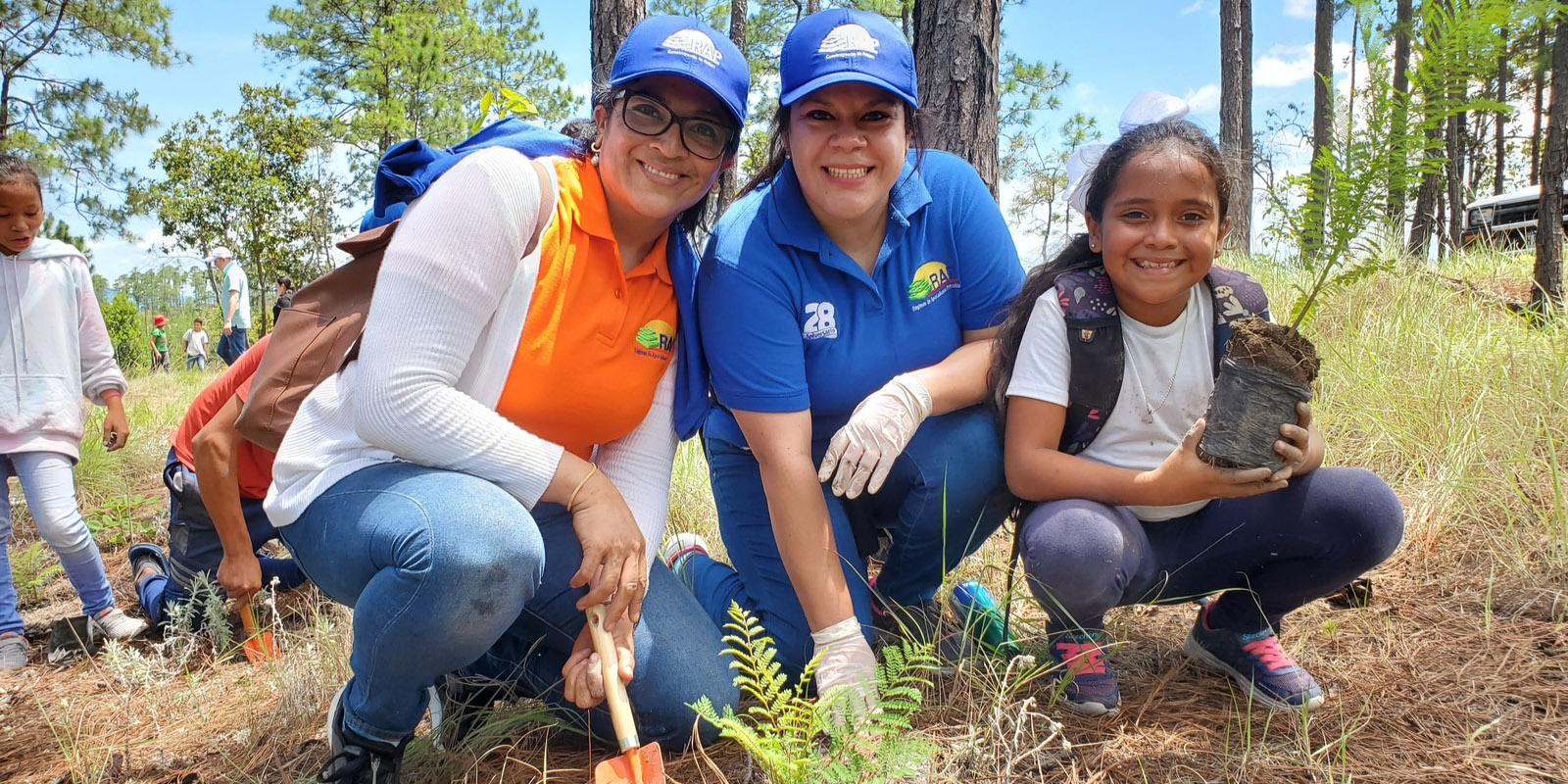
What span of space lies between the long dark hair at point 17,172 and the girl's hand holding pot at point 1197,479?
3910mm

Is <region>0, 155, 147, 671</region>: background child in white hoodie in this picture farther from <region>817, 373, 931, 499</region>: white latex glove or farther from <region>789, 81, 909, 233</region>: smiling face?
<region>789, 81, 909, 233</region>: smiling face

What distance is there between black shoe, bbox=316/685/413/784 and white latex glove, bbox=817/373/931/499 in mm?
1023

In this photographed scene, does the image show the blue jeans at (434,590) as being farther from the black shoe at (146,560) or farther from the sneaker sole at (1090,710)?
the black shoe at (146,560)

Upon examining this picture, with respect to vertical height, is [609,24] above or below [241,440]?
above

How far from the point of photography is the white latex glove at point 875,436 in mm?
1948

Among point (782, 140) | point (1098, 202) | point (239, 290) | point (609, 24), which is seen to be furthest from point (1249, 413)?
point (239, 290)

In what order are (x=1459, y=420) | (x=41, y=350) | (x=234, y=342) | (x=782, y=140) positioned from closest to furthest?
(x=782, y=140) → (x=1459, y=420) → (x=41, y=350) → (x=234, y=342)

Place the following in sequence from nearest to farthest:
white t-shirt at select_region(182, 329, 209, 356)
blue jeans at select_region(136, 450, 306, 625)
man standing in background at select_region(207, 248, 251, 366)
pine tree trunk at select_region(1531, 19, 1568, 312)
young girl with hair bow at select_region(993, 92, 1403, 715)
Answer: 1. young girl with hair bow at select_region(993, 92, 1403, 715)
2. blue jeans at select_region(136, 450, 306, 625)
3. pine tree trunk at select_region(1531, 19, 1568, 312)
4. man standing in background at select_region(207, 248, 251, 366)
5. white t-shirt at select_region(182, 329, 209, 356)

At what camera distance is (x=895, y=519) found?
90.6 inches

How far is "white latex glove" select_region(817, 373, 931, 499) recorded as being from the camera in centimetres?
195

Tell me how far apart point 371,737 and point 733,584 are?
37.8 inches

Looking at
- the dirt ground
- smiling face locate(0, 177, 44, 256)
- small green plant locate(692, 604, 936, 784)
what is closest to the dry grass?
the dirt ground

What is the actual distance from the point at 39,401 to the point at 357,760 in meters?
2.66

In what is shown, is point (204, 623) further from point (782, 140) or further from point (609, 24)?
point (609, 24)
